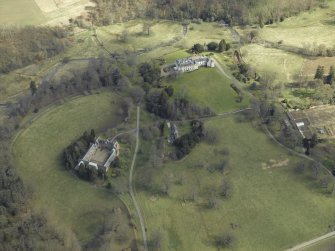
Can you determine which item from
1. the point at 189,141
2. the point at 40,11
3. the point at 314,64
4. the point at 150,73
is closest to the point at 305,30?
the point at 314,64

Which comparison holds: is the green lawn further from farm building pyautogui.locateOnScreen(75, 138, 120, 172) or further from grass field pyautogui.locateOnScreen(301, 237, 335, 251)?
grass field pyautogui.locateOnScreen(301, 237, 335, 251)

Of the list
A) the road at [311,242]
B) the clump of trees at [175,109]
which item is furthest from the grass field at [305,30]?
the road at [311,242]

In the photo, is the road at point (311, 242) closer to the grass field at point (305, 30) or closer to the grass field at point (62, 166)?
the grass field at point (62, 166)

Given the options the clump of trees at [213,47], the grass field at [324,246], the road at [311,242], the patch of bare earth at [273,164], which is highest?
the clump of trees at [213,47]

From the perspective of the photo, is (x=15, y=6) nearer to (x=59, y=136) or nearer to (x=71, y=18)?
(x=71, y=18)

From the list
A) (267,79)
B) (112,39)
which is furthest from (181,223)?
(112,39)

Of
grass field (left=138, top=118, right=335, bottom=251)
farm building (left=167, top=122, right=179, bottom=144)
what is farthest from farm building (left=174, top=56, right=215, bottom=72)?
grass field (left=138, top=118, right=335, bottom=251)

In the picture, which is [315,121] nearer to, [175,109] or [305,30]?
[175,109]

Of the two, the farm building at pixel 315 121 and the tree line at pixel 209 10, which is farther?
the tree line at pixel 209 10

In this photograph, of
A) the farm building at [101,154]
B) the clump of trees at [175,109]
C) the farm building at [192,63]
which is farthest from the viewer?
the farm building at [192,63]
